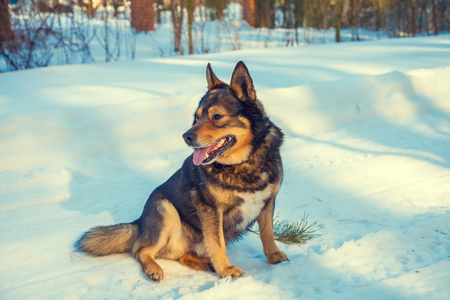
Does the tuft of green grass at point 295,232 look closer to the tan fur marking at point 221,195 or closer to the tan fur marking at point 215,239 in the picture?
the tan fur marking at point 215,239

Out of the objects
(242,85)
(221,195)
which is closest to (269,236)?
(221,195)

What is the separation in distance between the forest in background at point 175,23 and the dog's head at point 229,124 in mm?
6882

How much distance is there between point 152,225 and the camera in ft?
9.87

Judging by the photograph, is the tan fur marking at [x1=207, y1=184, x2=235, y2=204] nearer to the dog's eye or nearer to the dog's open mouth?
the dog's open mouth

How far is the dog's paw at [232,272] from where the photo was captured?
2854 mm

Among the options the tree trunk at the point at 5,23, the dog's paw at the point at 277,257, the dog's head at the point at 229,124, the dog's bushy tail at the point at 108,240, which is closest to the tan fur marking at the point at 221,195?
the dog's head at the point at 229,124

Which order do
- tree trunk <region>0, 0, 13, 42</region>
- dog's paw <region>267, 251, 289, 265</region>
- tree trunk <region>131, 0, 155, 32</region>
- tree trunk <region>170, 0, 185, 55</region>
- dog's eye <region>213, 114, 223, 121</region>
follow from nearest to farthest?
1. dog's eye <region>213, 114, 223, 121</region>
2. dog's paw <region>267, 251, 289, 265</region>
3. tree trunk <region>0, 0, 13, 42</region>
4. tree trunk <region>170, 0, 185, 55</region>
5. tree trunk <region>131, 0, 155, 32</region>

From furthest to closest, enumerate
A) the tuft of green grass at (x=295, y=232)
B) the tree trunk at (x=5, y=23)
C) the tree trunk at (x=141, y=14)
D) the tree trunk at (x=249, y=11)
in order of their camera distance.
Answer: the tree trunk at (x=249, y=11) → the tree trunk at (x=141, y=14) → the tree trunk at (x=5, y=23) → the tuft of green grass at (x=295, y=232)

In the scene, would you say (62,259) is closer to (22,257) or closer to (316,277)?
(22,257)

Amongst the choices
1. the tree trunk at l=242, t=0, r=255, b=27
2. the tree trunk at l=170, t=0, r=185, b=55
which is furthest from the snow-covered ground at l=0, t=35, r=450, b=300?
the tree trunk at l=242, t=0, r=255, b=27

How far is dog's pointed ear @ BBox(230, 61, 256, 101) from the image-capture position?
2942 millimetres

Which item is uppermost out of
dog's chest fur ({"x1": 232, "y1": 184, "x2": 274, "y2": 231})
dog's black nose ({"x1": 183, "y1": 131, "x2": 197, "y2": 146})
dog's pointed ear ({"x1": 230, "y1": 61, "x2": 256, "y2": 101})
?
dog's pointed ear ({"x1": 230, "y1": 61, "x2": 256, "y2": 101})

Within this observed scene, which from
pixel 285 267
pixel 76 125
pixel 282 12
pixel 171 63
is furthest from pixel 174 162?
pixel 282 12

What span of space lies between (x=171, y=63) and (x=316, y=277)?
23.7ft
